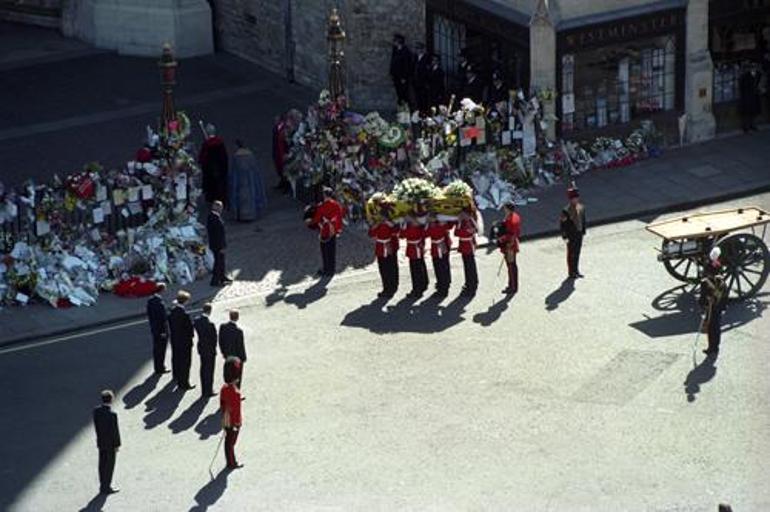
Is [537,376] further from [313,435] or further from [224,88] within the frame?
[224,88]

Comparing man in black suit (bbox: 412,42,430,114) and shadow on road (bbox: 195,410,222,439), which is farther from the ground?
man in black suit (bbox: 412,42,430,114)

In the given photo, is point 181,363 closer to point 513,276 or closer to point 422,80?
point 513,276

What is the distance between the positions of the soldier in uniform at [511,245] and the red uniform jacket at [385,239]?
1.59 metres

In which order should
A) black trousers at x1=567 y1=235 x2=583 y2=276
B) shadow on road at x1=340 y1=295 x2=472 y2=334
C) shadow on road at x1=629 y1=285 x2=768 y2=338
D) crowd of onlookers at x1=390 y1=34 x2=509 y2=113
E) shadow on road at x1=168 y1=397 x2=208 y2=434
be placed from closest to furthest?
shadow on road at x1=168 y1=397 x2=208 y2=434
shadow on road at x1=629 y1=285 x2=768 y2=338
shadow on road at x1=340 y1=295 x2=472 y2=334
black trousers at x1=567 y1=235 x2=583 y2=276
crowd of onlookers at x1=390 y1=34 x2=509 y2=113

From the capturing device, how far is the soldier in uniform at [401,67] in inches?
1628

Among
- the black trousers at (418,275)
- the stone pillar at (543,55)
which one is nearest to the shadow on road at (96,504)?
the black trousers at (418,275)

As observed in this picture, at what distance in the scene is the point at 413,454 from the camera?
89.0ft

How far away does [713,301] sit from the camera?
97.0 ft

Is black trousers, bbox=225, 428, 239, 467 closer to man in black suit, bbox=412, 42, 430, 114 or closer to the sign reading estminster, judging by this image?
the sign reading estminster

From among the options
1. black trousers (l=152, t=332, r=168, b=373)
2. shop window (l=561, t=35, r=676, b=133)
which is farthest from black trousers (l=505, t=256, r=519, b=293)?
shop window (l=561, t=35, r=676, b=133)

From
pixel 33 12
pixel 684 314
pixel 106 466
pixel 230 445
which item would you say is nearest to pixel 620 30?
pixel 684 314

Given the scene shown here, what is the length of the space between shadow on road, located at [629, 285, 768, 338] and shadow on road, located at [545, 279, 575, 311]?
53.7 inches

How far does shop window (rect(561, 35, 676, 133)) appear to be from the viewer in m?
39.1

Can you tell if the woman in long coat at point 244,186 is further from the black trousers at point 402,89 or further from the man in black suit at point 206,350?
the man in black suit at point 206,350
